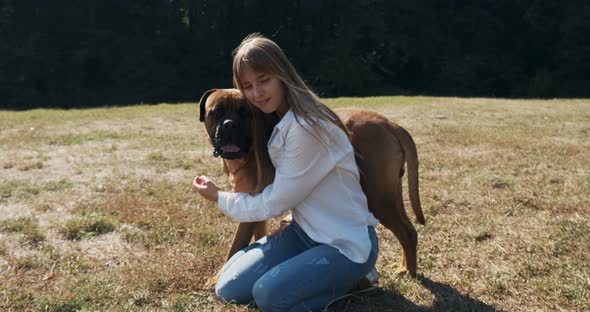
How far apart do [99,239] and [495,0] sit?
33117 millimetres

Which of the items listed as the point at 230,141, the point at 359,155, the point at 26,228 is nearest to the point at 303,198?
the point at 359,155

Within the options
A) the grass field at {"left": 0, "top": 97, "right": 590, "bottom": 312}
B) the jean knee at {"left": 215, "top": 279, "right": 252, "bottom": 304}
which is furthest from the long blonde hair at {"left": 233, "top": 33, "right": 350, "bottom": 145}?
the grass field at {"left": 0, "top": 97, "right": 590, "bottom": 312}

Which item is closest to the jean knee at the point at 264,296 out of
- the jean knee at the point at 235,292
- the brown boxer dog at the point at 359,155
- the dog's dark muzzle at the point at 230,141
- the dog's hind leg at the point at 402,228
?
the jean knee at the point at 235,292

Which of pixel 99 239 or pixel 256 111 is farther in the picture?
pixel 99 239

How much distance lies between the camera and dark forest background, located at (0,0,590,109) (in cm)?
2708

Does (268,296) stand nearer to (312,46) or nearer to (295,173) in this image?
(295,173)

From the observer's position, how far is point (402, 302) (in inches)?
132

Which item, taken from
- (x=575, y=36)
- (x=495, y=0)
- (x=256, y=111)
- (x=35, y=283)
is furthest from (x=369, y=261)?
(x=495, y=0)

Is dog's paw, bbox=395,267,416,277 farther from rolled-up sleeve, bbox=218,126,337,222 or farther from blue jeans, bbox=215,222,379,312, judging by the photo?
rolled-up sleeve, bbox=218,126,337,222

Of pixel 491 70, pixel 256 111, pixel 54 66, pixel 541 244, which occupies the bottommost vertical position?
pixel 54 66

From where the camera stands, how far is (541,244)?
4141 millimetres

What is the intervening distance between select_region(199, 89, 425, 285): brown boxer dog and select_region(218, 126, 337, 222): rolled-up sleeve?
40 centimetres

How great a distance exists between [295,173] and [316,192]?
197 millimetres

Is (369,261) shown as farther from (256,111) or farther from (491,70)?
(491,70)
